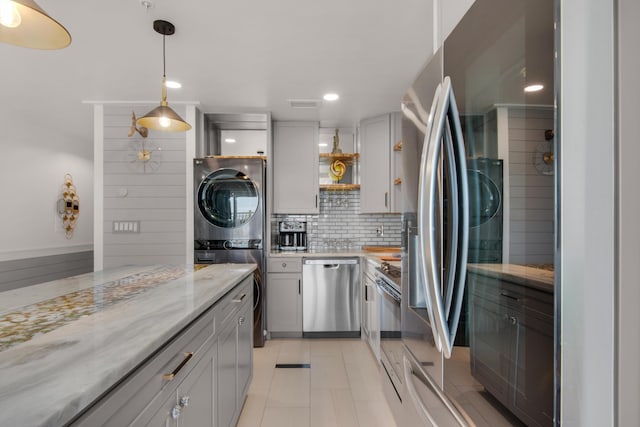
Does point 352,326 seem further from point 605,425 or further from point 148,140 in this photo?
point 605,425

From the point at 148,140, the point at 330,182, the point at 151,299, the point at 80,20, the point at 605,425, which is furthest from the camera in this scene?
the point at 330,182

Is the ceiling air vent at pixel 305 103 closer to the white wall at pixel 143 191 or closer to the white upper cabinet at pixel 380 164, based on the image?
the white upper cabinet at pixel 380 164

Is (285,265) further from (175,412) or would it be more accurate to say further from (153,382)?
(153,382)

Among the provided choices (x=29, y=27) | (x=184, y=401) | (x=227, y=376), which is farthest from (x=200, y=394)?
(x=29, y=27)

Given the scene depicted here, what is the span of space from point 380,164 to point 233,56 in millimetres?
2078

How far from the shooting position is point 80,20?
2084 millimetres

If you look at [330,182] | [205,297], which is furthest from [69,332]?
[330,182]

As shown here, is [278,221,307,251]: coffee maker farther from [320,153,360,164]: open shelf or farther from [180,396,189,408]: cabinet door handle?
[180,396,189,408]: cabinet door handle

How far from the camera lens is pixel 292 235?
4.17m

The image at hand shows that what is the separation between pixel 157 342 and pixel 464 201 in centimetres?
90

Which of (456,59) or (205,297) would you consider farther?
(205,297)

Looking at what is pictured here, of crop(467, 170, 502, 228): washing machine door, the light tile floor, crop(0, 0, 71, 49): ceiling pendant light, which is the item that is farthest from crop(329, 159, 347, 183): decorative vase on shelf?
crop(467, 170, 502, 228): washing machine door

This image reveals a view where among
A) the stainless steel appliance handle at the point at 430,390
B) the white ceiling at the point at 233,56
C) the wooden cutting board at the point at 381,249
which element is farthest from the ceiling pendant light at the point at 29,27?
the wooden cutting board at the point at 381,249

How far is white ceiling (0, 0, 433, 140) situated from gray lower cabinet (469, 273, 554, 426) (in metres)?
1.90
